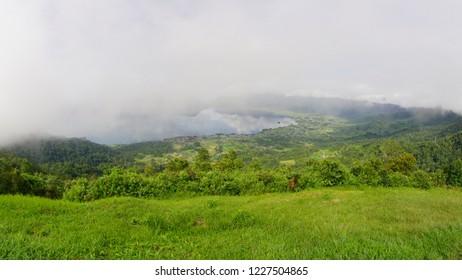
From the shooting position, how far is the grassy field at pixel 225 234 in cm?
455

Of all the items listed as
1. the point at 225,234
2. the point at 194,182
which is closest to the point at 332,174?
the point at 194,182

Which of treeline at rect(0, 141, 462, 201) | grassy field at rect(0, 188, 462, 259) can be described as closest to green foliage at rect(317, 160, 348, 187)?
treeline at rect(0, 141, 462, 201)

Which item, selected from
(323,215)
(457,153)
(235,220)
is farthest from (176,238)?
(457,153)

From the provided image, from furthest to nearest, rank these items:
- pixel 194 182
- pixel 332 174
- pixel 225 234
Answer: pixel 332 174 < pixel 194 182 < pixel 225 234

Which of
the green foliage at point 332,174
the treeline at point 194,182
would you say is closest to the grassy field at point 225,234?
the treeline at point 194,182

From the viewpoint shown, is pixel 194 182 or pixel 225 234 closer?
pixel 225 234

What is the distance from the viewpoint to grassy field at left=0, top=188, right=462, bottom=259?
4.55 metres

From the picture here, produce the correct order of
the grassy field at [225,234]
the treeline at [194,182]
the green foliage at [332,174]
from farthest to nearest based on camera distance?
the green foliage at [332,174], the treeline at [194,182], the grassy field at [225,234]

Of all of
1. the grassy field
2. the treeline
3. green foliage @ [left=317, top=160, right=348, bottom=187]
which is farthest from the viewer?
green foliage @ [left=317, top=160, right=348, bottom=187]

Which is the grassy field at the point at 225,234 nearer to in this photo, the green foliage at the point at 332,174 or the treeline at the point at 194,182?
the treeline at the point at 194,182

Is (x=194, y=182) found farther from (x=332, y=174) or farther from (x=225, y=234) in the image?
(x=225, y=234)

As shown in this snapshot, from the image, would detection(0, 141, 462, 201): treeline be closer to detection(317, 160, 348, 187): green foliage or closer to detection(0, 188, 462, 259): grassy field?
detection(317, 160, 348, 187): green foliage

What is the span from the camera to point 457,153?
15338 cm

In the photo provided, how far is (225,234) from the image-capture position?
6.12m
